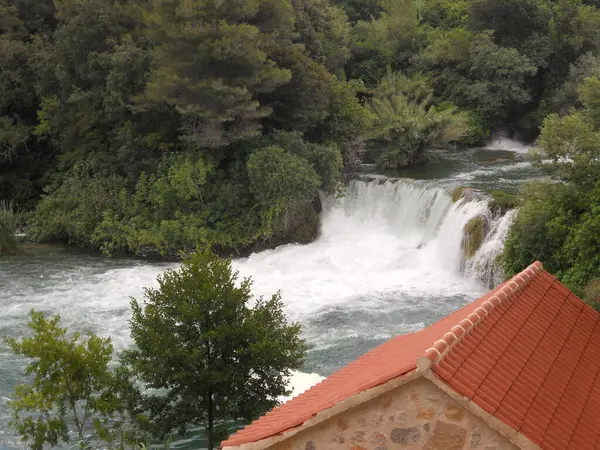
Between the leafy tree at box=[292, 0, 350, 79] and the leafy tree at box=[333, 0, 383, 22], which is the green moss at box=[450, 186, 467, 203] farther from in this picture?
the leafy tree at box=[333, 0, 383, 22]

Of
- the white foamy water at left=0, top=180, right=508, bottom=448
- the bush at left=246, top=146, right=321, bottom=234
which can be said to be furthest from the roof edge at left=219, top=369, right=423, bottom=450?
the bush at left=246, top=146, right=321, bottom=234

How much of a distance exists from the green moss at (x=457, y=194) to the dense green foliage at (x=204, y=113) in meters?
4.52

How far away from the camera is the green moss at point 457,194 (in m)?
24.1

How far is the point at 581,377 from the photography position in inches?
295

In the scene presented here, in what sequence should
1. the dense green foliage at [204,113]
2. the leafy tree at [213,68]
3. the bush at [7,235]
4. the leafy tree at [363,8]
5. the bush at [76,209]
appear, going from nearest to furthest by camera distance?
the leafy tree at [213,68] < the dense green foliage at [204,113] < the bush at [7,235] < the bush at [76,209] < the leafy tree at [363,8]

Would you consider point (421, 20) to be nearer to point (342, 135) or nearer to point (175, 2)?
point (342, 135)

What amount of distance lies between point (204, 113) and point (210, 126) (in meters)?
0.87

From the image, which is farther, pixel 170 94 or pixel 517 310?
pixel 170 94

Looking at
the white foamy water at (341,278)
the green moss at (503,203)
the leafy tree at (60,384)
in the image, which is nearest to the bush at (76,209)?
the white foamy water at (341,278)

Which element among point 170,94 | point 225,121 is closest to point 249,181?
point 225,121

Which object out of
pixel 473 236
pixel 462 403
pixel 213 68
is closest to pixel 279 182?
pixel 213 68

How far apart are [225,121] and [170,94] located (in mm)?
2178

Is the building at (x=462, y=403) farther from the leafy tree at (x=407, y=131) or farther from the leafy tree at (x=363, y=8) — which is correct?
the leafy tree at (x=363, y=8)

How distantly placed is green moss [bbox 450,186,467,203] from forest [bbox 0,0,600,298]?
410 centimetres
